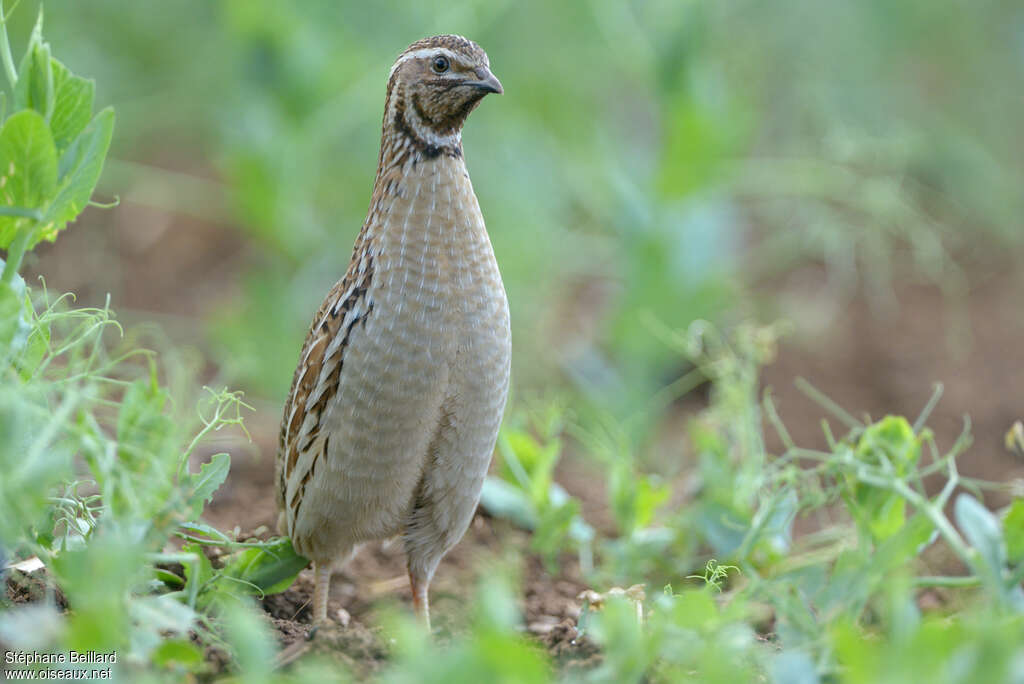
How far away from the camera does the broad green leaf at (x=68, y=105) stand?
2.86 m

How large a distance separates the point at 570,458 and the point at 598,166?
169 centimetres

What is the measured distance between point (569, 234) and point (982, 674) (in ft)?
18.6

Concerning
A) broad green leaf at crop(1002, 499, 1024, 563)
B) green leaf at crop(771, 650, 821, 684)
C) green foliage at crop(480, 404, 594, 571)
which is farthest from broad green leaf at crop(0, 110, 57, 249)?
broad green leaf at crop(1002, 499, 1024, 563)

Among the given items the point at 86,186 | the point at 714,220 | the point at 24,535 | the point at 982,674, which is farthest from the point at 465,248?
the point at 714,220

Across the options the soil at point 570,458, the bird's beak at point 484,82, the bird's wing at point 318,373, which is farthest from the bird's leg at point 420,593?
the bird's beak at point 484,82

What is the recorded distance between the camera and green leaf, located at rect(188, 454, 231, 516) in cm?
265

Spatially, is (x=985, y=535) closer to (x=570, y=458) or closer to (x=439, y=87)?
(x=439, y=87)

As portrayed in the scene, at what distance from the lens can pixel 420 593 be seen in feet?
12.1

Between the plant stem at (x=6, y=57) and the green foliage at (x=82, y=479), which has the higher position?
the plant stem at (x=6, y=57)

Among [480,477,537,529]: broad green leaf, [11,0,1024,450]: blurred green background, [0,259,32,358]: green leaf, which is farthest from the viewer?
[11,0,1024,450]: blurred green background

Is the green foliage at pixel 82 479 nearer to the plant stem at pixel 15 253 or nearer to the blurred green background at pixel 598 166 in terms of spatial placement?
the plant stem at pixel 15 253

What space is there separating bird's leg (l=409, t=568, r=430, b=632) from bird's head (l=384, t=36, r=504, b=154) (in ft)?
4.57

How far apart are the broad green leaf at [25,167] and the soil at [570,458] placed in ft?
3.16

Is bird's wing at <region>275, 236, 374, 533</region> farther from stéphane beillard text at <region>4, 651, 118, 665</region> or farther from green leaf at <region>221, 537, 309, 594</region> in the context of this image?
stéphane beillard text at <region>4, 651, 118, 665</region>
